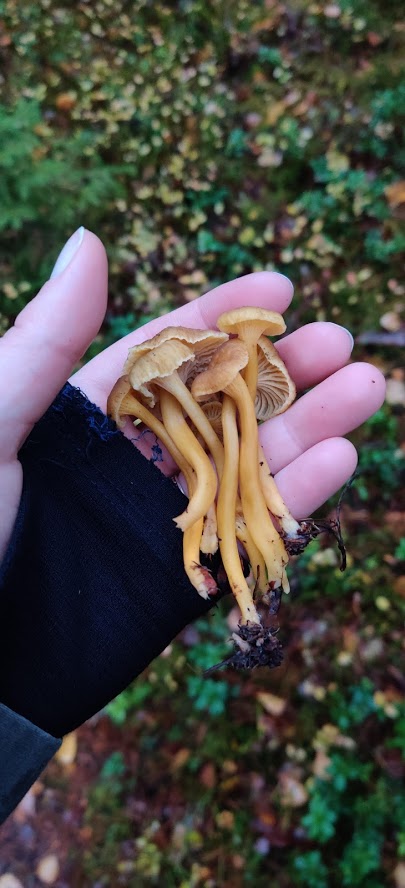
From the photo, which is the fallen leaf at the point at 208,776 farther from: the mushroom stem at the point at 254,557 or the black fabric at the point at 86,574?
the mushroom stem at the point at 254,557

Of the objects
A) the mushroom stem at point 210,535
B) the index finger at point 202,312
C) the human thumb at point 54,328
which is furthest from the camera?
the index finger at point 202,312

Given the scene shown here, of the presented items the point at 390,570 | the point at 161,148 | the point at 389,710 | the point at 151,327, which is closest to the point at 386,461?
the point at 390,570

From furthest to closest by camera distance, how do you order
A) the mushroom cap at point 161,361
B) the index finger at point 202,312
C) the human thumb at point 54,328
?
1. the index finger at point 202,312
2. the mushroom cap at point 161,361
3. the human thumb at point 54,328

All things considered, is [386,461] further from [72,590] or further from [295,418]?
[72,590]

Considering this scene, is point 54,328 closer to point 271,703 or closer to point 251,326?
point 251,326

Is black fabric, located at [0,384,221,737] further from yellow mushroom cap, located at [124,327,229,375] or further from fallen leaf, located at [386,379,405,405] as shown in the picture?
fallen leaf, located at [386,379,405,405]

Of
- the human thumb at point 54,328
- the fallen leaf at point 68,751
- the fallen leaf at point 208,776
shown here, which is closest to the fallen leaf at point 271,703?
the fallen leaf at point 208,776
